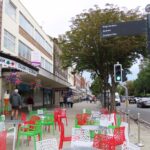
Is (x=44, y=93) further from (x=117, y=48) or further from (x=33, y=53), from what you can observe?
(x=117, y=48)

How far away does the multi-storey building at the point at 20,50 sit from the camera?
25188 mm

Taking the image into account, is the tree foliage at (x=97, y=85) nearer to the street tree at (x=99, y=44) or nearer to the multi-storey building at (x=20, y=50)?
the multi-storey building at (x=20, y=50)

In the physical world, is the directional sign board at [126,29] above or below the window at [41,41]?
below

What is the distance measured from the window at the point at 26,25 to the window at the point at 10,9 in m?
2.62

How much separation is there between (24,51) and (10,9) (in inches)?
256

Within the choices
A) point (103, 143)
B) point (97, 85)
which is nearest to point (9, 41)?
point (103, 143)

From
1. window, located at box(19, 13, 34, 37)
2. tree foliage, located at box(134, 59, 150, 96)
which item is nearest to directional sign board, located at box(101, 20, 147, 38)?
window, located at box(19, 13, 34, 37)

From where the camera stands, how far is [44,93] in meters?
58.7

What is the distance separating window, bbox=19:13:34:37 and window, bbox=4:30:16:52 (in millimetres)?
4077

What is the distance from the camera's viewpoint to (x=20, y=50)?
38.2 m

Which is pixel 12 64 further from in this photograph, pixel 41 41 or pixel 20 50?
pixel 41 41

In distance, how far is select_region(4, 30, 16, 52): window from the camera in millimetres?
32438

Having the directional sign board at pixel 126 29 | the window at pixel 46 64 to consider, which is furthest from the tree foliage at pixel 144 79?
the directional sign board at pixel 126 29

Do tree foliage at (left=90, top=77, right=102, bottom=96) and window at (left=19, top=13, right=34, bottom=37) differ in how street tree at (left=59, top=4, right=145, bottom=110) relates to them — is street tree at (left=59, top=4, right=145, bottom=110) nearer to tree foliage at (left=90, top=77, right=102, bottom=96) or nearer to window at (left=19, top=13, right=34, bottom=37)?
window at (left=19, top=13, right=34, bottom=37)
